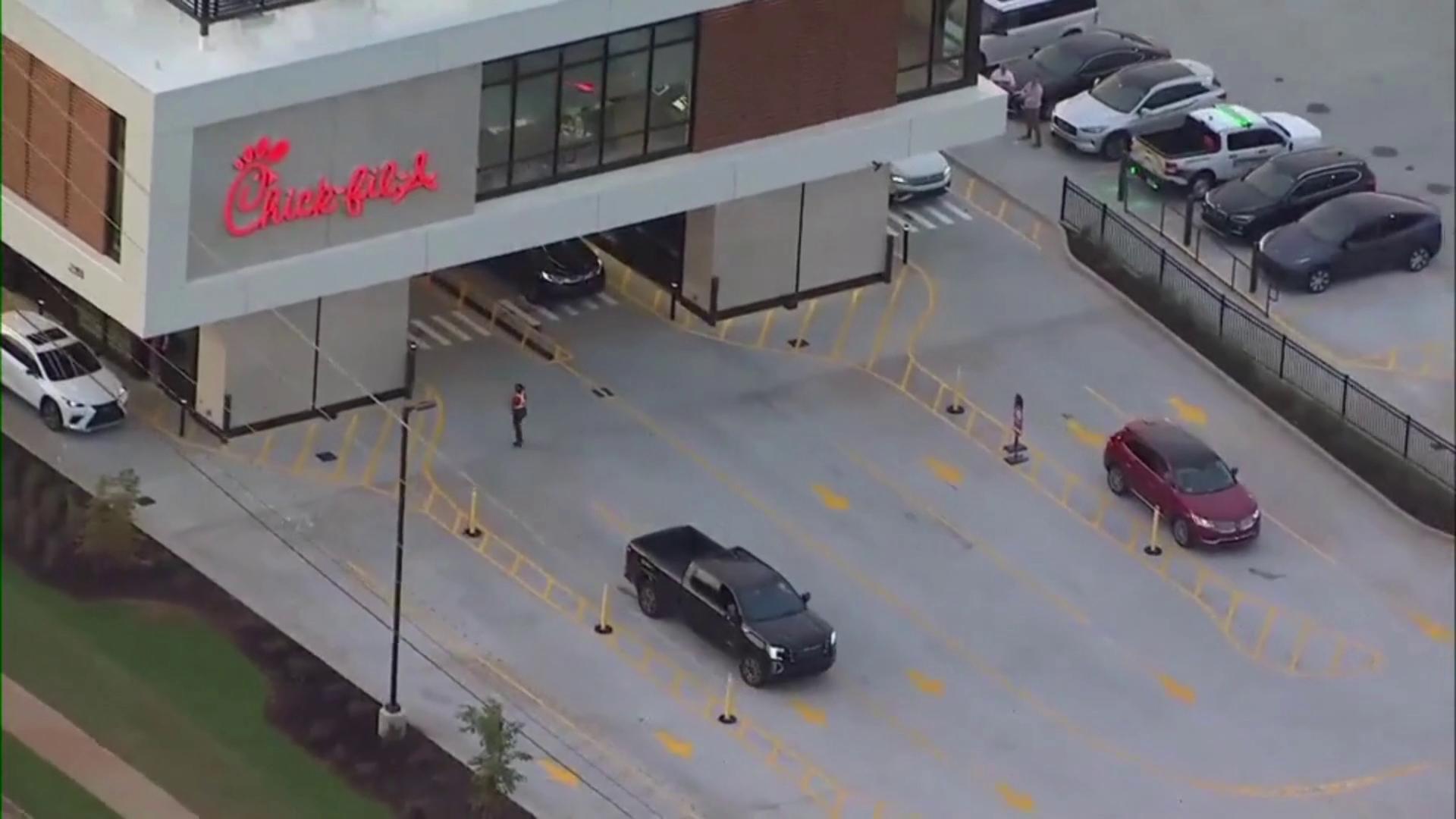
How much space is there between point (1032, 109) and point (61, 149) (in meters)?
23.5

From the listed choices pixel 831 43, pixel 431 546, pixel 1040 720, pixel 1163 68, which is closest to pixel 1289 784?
pixel 1040 720

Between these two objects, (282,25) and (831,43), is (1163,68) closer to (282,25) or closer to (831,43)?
(831,43)

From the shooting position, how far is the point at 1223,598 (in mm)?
44906

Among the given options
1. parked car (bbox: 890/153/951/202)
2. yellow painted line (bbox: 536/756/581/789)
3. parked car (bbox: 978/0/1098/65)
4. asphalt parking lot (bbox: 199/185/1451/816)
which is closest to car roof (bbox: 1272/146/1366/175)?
asphalt parking lot (bbox: 199/185/1451/816)

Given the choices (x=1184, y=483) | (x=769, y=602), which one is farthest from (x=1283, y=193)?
(x=769, y=602)

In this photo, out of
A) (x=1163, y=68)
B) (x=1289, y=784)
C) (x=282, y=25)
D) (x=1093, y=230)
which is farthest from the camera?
(x=1163, y=68)

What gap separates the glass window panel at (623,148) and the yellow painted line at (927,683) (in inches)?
458

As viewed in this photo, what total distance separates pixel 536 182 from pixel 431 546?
7061 millimetres

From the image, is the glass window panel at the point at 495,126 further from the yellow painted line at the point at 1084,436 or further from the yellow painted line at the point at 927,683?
the yellow painted line at the point at 927,683

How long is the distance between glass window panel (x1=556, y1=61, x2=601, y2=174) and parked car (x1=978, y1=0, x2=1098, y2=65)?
61.9 feet

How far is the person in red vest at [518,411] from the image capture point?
47.6m

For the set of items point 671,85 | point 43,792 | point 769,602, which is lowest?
point 43,792

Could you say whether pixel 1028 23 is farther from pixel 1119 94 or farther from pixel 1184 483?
pixel 1184 483

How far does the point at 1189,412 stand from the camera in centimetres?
5000
